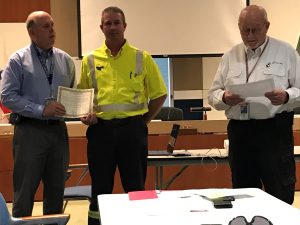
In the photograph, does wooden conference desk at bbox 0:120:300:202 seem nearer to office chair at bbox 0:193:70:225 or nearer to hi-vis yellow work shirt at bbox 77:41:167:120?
hi-vis yellow work shirt at bbox 77:41:167:120

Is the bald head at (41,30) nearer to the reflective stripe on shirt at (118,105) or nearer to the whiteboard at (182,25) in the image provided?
the reflective stripe on shirt at (118,105)

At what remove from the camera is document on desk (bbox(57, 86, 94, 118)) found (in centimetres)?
304

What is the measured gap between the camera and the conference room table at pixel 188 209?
1640mm

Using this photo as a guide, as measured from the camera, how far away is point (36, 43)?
3.14 metres

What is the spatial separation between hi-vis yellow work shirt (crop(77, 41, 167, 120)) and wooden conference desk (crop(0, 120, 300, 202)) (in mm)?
2049

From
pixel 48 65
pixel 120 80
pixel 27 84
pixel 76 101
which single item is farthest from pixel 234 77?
pixel 27 84

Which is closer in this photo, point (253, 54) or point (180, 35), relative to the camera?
point (253, 54)

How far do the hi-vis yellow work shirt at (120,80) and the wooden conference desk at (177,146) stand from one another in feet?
6.72

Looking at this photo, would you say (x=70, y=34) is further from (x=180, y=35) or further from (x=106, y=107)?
(x=106, y=107)

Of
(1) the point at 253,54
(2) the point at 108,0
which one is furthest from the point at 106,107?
(2) the point at 108,0

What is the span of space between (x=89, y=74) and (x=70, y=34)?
313 cm

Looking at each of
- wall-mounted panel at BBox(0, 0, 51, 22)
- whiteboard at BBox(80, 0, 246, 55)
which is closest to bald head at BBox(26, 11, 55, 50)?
whiteboard at BBox(80, 0, 246, 55)

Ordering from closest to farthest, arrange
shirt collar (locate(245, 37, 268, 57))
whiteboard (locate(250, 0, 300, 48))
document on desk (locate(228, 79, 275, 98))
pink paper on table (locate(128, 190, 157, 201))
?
1. pink paper on table (locate(128, 190, 157, 201))
2. document on desk (locate(228, 79, 275, 98))
3. shirt collar (locate(245, 37, 268, 57))
4. whiteboard (locate(250, 0, 300, 48))

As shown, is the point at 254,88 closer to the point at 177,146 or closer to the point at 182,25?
the point at 177,146
